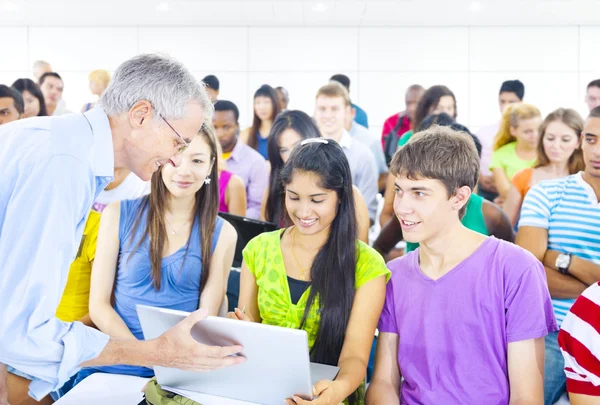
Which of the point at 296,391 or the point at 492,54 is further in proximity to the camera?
the point at 492,54

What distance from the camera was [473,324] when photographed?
171 centimetres

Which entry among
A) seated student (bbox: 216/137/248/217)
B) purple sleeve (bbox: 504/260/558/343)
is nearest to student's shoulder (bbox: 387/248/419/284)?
purple sleeve (bbox: 504/260/558/343)

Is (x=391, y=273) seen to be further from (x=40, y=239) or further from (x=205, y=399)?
(x=40, y=239)

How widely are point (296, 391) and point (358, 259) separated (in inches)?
22.7

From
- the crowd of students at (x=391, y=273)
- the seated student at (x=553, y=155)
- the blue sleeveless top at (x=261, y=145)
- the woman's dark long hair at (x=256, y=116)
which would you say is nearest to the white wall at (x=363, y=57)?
the woman's dark long hair at (x=256, y=116)

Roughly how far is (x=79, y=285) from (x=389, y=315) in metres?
1.22

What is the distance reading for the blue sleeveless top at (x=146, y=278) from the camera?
2.21 m

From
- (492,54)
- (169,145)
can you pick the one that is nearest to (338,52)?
(492,54)

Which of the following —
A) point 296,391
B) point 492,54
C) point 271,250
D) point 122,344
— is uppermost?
point 492,54

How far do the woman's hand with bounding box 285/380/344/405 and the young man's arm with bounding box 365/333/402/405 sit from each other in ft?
0.48

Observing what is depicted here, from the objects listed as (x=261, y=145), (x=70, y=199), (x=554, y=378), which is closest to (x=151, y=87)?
(x=70, y=199)

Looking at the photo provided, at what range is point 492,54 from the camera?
918 cm

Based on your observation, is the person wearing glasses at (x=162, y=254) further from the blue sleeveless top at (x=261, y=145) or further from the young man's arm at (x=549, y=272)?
the blue sleeveless top at (x=261, y=145)

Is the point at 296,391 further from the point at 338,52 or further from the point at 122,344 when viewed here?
the point at 338,52
